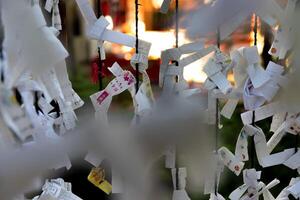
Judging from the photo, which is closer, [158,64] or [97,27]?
[97,27]

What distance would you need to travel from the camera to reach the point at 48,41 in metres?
0.67

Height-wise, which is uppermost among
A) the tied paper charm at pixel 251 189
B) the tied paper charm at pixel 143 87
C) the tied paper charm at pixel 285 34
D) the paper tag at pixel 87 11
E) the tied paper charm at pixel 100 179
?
the paper tag at pixel 87 11

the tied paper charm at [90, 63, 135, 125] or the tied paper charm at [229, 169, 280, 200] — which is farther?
the tied paper charm at [229, 169, 280, 200]

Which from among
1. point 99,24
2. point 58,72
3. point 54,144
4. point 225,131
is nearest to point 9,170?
point 54,144

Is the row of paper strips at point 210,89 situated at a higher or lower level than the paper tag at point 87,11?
lower

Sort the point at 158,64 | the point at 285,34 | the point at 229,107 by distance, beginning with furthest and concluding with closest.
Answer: the point at 158,64 < the point at 229,107 < the point at 285,34

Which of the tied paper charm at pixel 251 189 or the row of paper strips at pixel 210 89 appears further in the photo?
the tied paper charm at pixel 251 189

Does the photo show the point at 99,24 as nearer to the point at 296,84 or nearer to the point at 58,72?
the point at 58,72

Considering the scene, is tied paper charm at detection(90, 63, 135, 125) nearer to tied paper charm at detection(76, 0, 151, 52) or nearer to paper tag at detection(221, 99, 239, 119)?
tied paper charm at detection(76, 0, 151, 52)

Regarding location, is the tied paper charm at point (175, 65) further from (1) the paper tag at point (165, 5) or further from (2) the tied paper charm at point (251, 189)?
(2) the tied paper charm at point (251, 189)

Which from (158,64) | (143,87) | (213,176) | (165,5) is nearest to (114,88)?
(143,87)

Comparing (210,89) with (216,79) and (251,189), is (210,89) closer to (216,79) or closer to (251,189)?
(216,79)

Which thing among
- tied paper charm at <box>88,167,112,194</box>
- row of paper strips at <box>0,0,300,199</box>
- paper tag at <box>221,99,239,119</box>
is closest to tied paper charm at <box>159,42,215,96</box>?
row of paper strips at <box>0,0,300,199</box>

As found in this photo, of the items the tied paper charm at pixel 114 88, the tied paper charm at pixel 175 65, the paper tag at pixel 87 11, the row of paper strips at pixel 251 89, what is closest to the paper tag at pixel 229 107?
the row of paper strips at pixel 251 89
